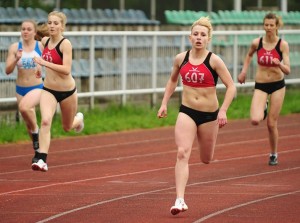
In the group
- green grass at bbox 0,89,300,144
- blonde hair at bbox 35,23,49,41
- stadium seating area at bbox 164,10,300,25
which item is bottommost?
green grass at bbox 0,89,300,144

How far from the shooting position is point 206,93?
43.0 ft

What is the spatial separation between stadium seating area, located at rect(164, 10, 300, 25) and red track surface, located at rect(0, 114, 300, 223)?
28.0ft

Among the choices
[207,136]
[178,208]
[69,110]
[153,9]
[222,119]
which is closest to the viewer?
[178,208]

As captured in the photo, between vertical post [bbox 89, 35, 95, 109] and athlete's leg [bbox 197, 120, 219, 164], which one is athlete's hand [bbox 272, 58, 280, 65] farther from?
vertical post [bbox 89, 35, 95, 109]

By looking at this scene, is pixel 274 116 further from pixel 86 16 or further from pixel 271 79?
pixel 86 16

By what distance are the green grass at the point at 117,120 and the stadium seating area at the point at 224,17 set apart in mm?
4031

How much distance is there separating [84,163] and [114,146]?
2.53 metres

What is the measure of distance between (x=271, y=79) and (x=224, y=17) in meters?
14.3

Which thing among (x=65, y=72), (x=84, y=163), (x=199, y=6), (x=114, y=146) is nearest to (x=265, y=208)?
(x=65, y=72)

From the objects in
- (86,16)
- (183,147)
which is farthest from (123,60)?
(183,147)

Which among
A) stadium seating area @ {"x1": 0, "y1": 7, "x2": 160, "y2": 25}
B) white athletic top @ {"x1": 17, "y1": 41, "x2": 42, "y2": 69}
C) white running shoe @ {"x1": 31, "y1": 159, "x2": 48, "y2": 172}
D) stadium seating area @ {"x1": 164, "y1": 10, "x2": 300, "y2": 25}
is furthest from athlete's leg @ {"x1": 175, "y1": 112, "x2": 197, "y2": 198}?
stadium seating area @ {"x1": 164, "y1": 10, "x2": 300, "y2": 25}

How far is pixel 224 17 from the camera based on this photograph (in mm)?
32062

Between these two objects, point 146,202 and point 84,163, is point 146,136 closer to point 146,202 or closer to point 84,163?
point 84,163

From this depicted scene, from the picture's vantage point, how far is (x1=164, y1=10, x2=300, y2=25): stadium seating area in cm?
3089
